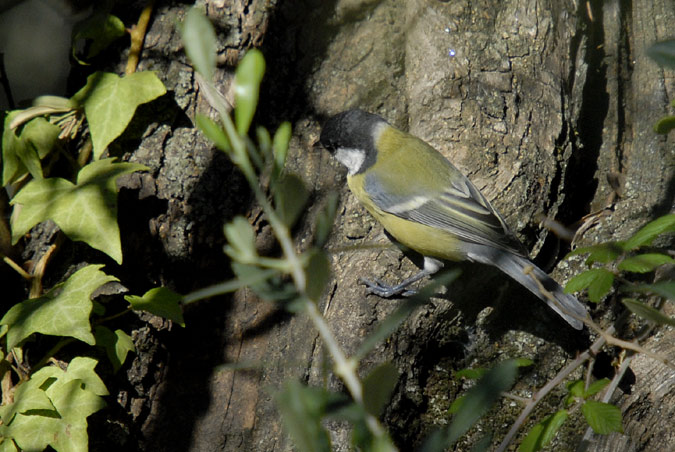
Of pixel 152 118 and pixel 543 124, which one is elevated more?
pixel 152 118

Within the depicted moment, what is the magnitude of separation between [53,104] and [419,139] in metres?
1.30

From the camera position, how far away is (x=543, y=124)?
6.95ft

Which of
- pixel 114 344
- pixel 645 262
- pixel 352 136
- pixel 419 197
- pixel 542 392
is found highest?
pixel 352 136

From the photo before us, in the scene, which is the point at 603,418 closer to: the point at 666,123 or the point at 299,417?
the point at 666,123

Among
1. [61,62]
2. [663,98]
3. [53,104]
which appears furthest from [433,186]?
[61,62]

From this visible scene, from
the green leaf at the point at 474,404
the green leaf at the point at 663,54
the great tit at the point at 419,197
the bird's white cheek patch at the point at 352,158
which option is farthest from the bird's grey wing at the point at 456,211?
the green leaf at the point at 474,404

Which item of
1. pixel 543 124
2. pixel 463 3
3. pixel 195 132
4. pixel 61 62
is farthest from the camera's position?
pixel 61 62

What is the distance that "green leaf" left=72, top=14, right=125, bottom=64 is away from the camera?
1999 millimetres

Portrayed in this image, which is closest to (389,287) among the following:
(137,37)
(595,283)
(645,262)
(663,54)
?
(595,283)

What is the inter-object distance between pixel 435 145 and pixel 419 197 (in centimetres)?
21

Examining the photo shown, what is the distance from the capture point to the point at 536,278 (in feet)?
6.24

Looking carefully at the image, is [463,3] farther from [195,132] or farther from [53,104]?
[53,104]

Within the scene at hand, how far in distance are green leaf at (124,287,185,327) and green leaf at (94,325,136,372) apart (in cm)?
14

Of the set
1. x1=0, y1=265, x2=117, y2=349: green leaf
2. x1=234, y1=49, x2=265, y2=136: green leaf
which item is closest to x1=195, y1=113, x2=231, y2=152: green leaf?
x1=234, y1=49, x2=265, y2=136: green leaf
